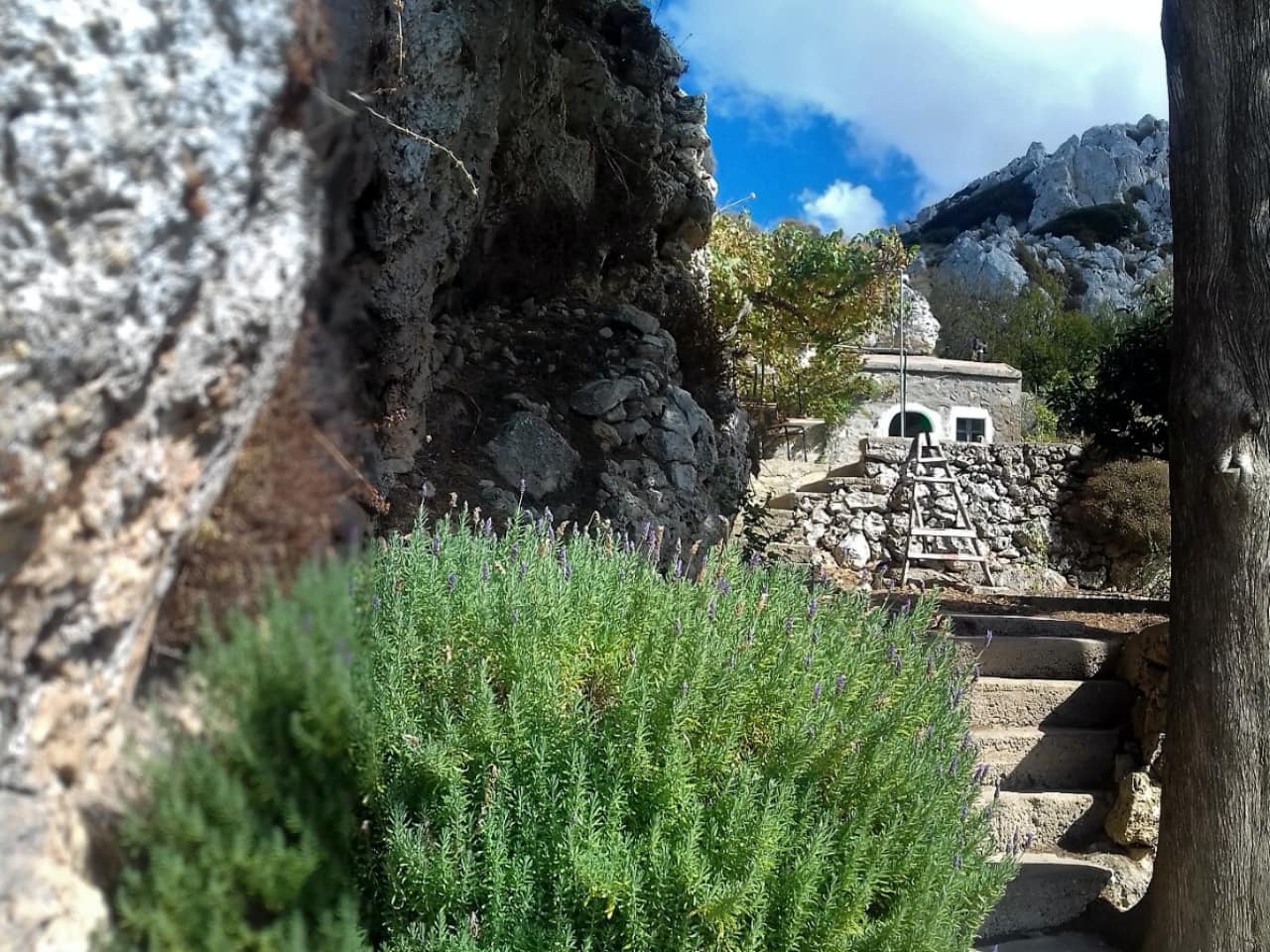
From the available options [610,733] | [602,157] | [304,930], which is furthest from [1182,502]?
[602,157]

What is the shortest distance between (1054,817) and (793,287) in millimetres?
9288

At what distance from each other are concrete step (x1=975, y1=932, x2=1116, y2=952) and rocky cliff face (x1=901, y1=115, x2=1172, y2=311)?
3072 cm

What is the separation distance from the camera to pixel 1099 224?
45.5 meters

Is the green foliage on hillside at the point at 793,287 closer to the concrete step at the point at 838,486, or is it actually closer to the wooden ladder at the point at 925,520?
the concrete step at the point at 838,486

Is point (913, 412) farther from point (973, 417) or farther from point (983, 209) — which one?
point (983, 209)

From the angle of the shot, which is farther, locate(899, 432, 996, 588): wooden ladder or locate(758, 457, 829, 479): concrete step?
locate(758, 457, 829, 479): concrete step

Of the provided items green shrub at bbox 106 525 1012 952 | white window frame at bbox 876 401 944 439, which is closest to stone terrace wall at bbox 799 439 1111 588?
white window frame at bbox 876 401 944 439

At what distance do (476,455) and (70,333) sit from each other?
4.56 metres

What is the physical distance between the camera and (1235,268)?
3.44 m

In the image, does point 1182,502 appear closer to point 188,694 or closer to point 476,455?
point 476,455

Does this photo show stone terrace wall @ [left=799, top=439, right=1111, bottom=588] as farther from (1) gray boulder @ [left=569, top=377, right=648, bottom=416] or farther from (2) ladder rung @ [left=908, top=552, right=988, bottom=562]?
(1) gray boulder @ [left=569, top=377, right=648, bottom=416]

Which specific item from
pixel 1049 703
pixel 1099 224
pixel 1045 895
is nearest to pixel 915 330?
pixel 1049 703

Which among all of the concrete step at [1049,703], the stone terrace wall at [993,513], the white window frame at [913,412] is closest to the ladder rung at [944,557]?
the stone terrace wall at [993,513]

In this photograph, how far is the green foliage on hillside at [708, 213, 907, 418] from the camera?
12492mm
